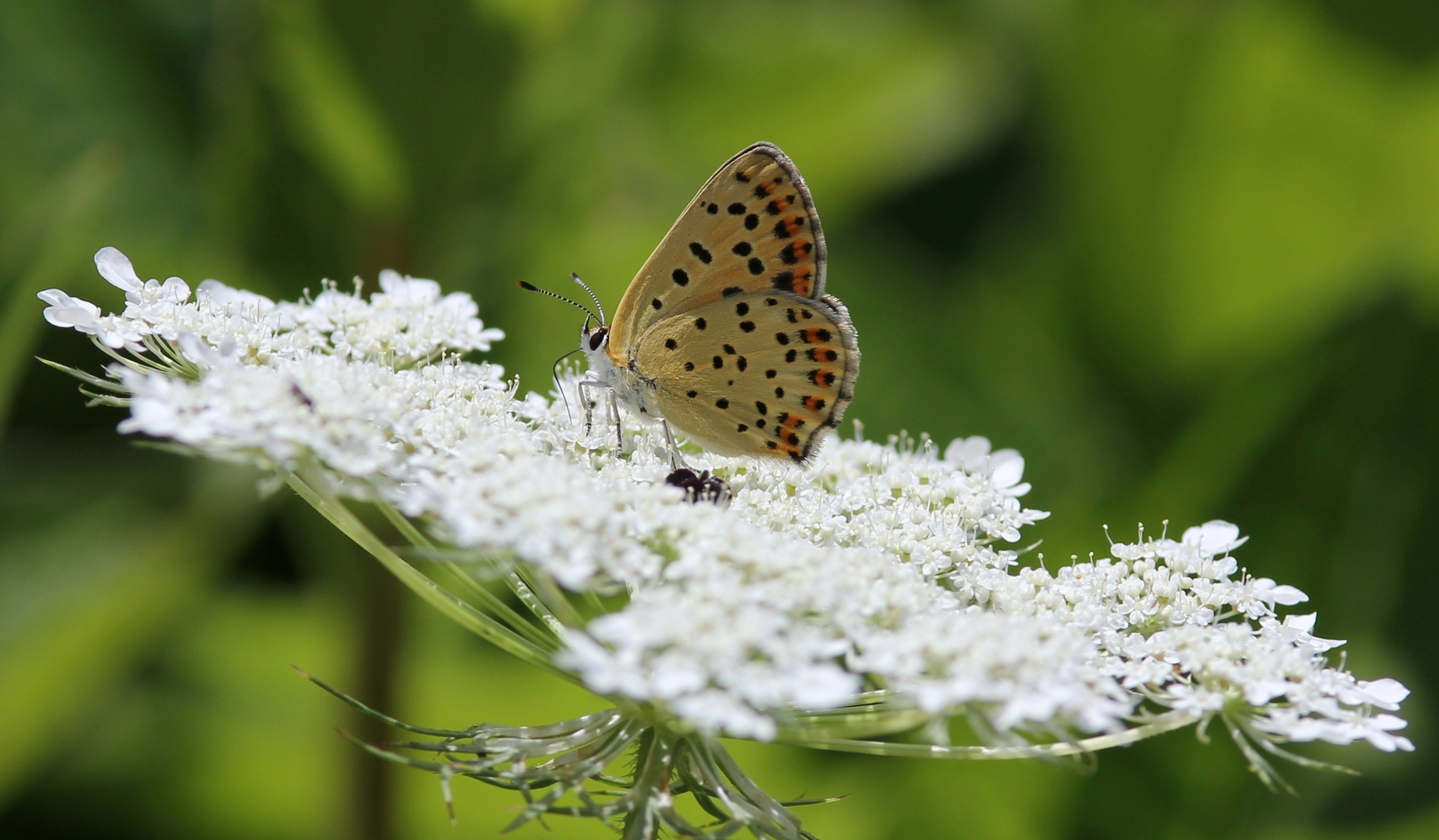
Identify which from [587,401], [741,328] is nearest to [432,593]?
[587,401]

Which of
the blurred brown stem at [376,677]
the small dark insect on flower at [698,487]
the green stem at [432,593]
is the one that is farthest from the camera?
the blurred brown stem at [376,677]

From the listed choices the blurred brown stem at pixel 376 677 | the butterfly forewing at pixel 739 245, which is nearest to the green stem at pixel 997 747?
the butterfly forewing at pixel 739 245

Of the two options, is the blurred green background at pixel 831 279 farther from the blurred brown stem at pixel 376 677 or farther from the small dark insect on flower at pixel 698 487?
the small dark insect on flower at pixel 698 487

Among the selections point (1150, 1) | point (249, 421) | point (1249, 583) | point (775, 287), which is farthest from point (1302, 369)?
point (249, 421)

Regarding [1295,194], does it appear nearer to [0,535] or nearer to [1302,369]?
[1302,369]

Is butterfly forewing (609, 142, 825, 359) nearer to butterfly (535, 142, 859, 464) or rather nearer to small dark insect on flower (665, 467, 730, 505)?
butterfly (535, 142, 859, 464)
